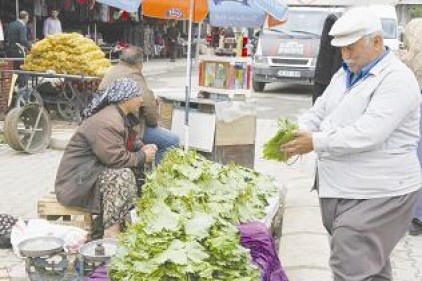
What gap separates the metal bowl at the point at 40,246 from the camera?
3.90 metres

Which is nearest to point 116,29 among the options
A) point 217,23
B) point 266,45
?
point 266,45

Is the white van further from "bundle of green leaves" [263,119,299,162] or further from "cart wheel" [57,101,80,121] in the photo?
"bundle of green leaves" [263,119,299,162]

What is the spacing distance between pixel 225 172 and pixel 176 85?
Answer: 13259mm

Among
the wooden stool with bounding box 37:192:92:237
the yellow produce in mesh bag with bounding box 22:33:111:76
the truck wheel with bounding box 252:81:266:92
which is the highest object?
the yellow produce in mesh bag with bounding box 22:33:111:76

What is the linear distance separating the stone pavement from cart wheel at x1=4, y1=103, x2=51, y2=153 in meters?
0.15

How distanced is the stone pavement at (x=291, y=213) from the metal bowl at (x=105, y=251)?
512mm

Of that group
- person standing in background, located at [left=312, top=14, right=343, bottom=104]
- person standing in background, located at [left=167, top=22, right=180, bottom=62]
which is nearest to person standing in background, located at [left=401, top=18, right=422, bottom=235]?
→ person standing in background, located at [left=312, top=14, right=343, bottom=104]

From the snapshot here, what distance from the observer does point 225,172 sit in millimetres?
4250

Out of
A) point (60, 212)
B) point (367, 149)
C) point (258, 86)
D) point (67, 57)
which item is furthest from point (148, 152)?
point (258, 86)

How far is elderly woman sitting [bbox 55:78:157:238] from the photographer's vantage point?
4605 mm

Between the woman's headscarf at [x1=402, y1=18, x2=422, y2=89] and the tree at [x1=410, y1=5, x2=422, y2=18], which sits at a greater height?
the tree at [x1=410, y1=5, x2=422, y2=18]

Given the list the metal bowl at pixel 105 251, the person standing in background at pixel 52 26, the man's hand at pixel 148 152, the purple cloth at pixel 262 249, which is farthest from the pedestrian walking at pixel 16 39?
the purple cloth at pixel 262 249

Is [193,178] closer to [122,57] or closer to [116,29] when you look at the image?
[122,57]

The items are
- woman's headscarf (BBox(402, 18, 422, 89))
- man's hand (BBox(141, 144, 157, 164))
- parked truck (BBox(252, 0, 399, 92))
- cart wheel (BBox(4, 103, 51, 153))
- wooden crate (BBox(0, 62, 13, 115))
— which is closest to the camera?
man's hand (BBox(141, 144, 157, 164))
